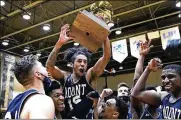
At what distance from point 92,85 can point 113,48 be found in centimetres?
559

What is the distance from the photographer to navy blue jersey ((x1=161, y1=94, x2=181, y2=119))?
2.39 meters

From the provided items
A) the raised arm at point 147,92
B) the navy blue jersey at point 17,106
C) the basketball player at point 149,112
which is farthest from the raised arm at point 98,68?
the navy blue jersey at point 17,106

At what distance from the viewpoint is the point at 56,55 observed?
9.48 feet

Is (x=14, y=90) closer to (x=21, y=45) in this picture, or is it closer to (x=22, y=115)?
(x=21, y=45)

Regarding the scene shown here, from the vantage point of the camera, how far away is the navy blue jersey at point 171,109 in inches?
94.3

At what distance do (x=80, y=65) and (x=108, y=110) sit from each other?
650 millimetres

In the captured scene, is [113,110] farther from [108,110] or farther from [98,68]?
[98,68]

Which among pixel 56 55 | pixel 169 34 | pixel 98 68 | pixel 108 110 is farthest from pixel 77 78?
pixel 169 34

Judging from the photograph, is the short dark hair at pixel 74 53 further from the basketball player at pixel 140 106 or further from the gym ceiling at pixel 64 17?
the gym ceiling at pixel 64 17

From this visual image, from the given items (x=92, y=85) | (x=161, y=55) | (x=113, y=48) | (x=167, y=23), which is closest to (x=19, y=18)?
(x=113, y=48)

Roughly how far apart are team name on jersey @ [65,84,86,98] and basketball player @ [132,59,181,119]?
0.60m

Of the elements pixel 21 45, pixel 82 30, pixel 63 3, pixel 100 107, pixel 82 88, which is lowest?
pixel 100 107

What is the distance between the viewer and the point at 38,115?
156 cm

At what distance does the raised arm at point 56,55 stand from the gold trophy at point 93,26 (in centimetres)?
9
